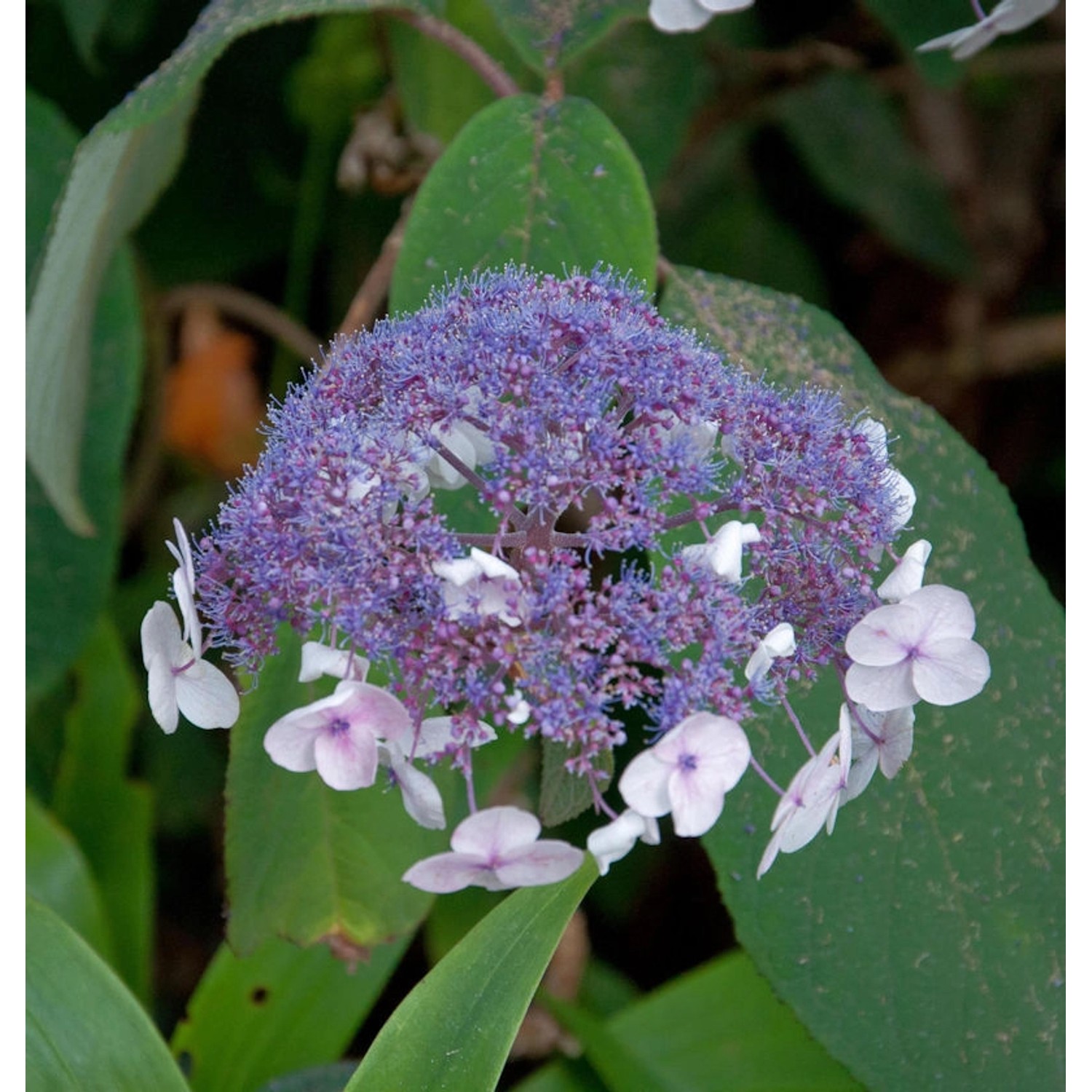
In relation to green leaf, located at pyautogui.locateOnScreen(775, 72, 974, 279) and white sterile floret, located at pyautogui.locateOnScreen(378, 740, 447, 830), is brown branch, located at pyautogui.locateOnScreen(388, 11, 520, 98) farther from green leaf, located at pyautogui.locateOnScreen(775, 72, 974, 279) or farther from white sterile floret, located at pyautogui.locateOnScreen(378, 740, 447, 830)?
green leaf, located at pyautogui.locateOnScreen(775, 72, 974, 279)

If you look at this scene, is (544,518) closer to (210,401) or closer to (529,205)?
(529,205)

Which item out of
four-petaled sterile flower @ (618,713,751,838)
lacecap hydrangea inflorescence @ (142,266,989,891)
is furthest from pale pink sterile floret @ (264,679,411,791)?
four-petaled sterile flower @ (618,713,751,838)

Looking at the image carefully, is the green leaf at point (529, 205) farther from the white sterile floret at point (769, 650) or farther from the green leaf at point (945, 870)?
the white sterile floret at point (769, 650)

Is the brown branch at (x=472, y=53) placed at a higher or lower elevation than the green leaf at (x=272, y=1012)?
higher

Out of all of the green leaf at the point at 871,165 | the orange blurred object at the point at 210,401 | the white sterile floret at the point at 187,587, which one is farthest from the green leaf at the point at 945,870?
the orange blurred object at the point at 210,401

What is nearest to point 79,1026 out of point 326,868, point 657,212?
point 326,868

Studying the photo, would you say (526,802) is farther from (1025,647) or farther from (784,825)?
(784,825)

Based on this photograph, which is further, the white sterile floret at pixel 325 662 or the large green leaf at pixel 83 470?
the large green leaf at pixel 83 470
